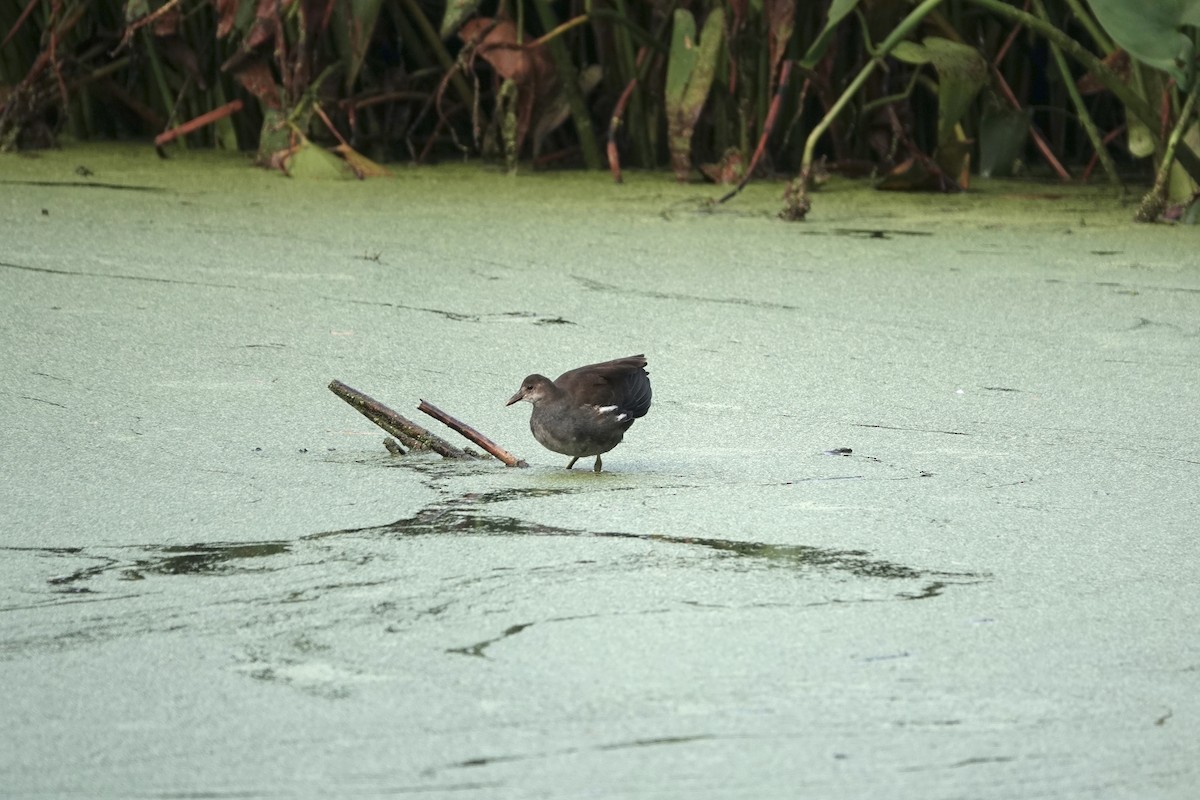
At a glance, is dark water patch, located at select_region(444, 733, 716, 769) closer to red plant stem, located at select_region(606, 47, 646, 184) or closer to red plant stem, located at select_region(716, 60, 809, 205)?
red plant stem, located at select_region(716, 60, 809, 205)

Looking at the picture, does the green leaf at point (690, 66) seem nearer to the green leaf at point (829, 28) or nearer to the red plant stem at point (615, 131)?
the red plant stem at point (615, 131)

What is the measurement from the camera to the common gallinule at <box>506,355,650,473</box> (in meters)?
1.65

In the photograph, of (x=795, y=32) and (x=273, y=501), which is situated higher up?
(x=795, y=32)

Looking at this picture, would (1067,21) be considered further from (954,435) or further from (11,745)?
(11,745)

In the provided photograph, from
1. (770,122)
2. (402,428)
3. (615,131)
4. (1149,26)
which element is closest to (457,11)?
(615,131)

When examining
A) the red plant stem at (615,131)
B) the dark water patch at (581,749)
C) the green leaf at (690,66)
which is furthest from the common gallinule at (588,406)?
the red plant stem at (615,131)

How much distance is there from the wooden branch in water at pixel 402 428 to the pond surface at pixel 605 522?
0.02 m

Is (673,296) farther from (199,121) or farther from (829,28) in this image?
(199,121)

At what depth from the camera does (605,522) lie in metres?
1.49

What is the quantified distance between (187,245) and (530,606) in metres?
1.72

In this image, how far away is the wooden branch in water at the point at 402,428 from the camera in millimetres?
1744

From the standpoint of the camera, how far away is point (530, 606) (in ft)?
4.14

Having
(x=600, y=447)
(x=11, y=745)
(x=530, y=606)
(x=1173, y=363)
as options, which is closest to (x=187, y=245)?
(x=600, y=447)

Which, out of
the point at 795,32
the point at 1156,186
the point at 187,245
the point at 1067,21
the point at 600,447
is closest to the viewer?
the point at 600,447
